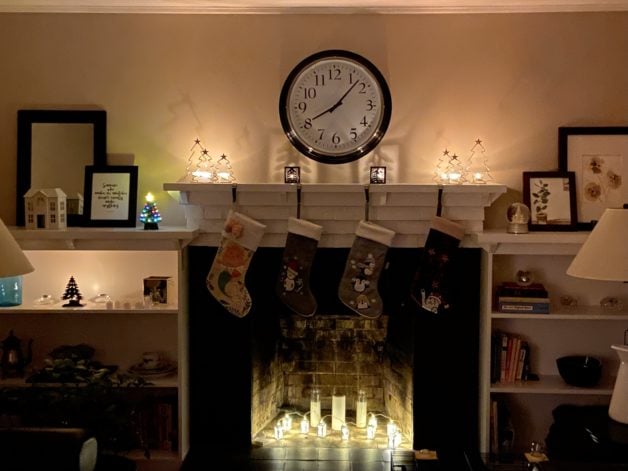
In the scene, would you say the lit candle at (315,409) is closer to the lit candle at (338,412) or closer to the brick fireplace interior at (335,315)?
the lit candle at (338,412)

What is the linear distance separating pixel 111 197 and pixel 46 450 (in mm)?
1269

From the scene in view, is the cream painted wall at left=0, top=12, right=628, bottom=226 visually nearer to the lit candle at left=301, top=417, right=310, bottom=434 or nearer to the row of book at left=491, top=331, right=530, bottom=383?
the row of book at left=491, top=331, right=530, bottom=383

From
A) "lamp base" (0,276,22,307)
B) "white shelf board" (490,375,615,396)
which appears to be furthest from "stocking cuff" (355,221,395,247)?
"lamp base" (0,276,22,307)

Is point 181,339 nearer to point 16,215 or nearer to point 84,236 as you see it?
point 84,236

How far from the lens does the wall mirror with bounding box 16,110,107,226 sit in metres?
3.28

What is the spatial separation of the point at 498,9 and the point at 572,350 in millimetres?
1657

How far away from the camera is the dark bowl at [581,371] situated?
3072 millimetres

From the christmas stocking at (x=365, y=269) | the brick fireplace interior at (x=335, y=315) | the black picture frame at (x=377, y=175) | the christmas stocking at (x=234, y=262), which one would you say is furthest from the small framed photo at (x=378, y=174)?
the christmas stocking at (x=234, y=262)

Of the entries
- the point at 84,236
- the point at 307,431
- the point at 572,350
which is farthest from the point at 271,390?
the point at 572,350

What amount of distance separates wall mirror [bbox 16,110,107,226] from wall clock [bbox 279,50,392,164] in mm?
915

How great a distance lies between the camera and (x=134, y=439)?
10.4ft

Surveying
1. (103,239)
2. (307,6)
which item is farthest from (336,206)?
(103,239)

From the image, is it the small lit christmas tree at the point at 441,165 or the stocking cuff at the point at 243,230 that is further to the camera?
the small lit christmas tree at the point at 441,165

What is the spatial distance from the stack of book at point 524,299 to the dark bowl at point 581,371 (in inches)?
11.0
